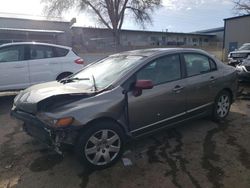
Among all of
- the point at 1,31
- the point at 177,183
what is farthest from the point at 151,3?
the point at 177,183

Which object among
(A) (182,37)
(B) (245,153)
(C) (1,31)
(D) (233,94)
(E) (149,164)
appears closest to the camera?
(E) (149,164)

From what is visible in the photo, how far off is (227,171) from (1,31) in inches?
511

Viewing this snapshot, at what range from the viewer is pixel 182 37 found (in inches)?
2041

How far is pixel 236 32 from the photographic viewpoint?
83.9 ft

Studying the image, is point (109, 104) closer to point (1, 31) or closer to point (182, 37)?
point (1, 31)

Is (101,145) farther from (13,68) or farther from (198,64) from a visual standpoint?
(13,68)

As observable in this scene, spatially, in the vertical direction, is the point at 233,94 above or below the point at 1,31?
below

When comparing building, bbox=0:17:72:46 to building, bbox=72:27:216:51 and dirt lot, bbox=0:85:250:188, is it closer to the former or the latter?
building, bbox=72:27:216:51

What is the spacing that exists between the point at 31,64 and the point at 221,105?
5146 mm

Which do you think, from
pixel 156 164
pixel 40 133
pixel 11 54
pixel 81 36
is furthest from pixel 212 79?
pixel 81 36

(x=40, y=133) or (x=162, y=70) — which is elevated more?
(x=162, y=70)

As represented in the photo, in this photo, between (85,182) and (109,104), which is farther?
(109,104)

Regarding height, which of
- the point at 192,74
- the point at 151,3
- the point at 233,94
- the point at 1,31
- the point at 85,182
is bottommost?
the point at 85,182

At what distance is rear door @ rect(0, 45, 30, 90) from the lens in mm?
6879
